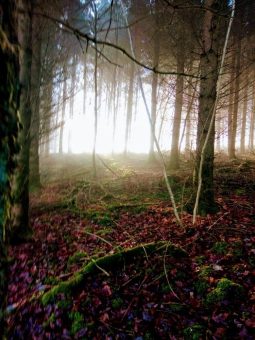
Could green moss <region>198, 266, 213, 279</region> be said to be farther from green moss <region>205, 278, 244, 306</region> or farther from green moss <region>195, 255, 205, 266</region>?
green moss <region>205, 278, 244, 306</region>

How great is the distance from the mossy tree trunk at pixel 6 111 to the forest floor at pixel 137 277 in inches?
71.9

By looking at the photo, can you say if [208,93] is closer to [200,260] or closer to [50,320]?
[200,260]

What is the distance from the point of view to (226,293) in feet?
12.1

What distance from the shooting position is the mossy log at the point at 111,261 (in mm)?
4086

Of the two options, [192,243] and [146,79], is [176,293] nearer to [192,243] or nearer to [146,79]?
[192,243]

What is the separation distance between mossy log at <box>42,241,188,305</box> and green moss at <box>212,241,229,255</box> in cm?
57

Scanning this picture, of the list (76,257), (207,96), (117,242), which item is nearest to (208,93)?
(207,96)

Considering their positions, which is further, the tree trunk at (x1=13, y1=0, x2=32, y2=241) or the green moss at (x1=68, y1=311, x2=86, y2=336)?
the tree trunk at (x1=13, y1=0, x2=32, y2=241)

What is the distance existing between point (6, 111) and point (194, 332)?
330cm

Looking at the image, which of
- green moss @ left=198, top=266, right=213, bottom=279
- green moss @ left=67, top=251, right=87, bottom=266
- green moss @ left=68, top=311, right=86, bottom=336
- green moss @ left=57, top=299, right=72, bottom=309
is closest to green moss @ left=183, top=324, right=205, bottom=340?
green moss @ left=198, top=266, right=213, bottom=279

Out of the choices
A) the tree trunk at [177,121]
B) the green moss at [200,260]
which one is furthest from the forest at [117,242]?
the tree trunk at [177,121]

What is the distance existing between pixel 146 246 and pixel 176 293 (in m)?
1.19

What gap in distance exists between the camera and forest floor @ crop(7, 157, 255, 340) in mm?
3385

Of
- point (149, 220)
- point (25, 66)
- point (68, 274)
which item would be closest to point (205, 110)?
point (149, 220)
